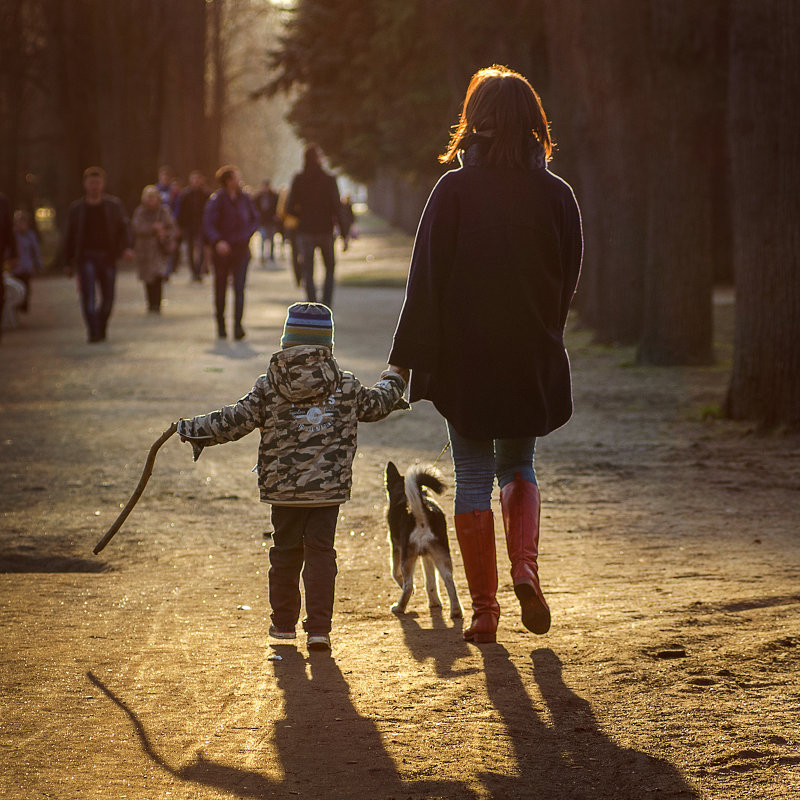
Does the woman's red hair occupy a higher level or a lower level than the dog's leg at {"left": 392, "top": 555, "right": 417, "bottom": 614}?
higher

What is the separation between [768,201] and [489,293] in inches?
226

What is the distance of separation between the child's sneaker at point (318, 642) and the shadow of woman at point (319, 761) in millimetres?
442

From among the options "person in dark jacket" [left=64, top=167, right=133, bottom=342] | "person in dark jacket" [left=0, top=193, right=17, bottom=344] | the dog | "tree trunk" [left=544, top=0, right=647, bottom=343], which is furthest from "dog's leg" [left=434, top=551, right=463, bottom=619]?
"person in dark jacket" [left=64, top=167, right=133, bottom=342]

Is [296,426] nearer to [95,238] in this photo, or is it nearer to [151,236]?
[95,238]

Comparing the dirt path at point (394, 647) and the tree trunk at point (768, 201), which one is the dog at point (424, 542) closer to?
the dirt path at point (394, 647)

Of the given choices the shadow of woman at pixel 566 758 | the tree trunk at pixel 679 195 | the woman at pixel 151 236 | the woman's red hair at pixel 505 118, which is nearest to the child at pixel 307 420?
the woman's red hair at pixel 505 118

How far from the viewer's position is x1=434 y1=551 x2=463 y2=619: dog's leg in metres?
5.91

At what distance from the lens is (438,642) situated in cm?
548

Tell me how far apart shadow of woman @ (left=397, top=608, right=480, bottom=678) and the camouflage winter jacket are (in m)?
0.62

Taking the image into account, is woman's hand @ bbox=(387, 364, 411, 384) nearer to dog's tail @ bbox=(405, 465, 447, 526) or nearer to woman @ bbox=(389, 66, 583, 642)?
woman @ bbox=(389, 66, 583, 642)

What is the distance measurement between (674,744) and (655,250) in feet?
37.0

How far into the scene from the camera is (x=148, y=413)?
39.1ft

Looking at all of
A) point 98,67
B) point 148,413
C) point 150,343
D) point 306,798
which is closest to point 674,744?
point 306,798

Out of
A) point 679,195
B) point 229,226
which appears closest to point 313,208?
→ point 229,226
